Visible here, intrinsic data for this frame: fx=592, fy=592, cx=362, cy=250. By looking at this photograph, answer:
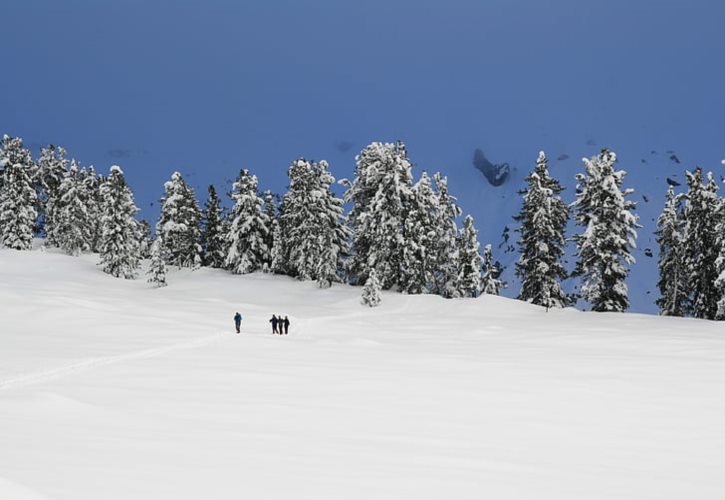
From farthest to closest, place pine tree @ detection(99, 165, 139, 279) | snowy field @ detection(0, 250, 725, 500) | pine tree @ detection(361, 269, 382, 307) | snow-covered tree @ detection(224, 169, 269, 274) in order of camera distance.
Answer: snow-covered tree @ detection(224, 169, 269, 274) < pine tree @ detection(99, 165, 139, 279) < pine tree @ detection(361, 269, 382, 307) < snowy field @ detection(0, 250, 725, 500)

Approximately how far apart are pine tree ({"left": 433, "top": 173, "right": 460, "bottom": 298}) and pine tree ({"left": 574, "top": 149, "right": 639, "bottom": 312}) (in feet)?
41.7

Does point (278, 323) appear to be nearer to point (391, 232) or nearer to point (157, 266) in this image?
point (391, 232)

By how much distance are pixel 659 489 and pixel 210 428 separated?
24.6 feet

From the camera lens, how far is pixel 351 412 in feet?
42.4

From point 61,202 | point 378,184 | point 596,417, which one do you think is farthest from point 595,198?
point 61,202

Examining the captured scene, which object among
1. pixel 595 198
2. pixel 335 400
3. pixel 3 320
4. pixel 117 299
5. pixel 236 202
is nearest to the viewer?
pixel 335 400

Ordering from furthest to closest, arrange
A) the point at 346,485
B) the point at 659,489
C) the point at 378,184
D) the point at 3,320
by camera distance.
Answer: the point at 378,184 < the point at 3,320 < the point at 659,489 < the point at 346,485

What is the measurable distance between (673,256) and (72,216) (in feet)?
192

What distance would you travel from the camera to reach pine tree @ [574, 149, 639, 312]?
4178 centimetres

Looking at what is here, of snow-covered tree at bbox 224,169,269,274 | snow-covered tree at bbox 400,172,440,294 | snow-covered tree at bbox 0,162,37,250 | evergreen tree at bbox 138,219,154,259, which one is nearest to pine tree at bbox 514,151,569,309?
snow-covered tree at bbox 400,172,440,294

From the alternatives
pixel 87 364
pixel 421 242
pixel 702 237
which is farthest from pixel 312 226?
pixel 87 364

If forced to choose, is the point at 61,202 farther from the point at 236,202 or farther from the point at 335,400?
the point at 335,400

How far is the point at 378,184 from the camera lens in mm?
52594

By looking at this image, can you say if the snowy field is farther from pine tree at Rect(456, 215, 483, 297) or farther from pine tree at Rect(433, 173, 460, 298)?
pine tree at Rect(433, 173, 460, 298)
